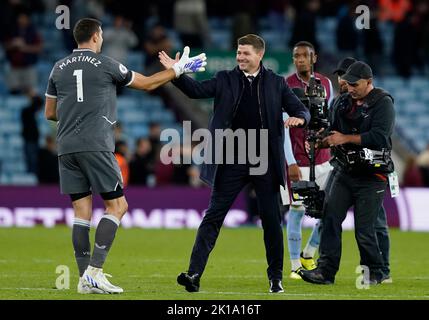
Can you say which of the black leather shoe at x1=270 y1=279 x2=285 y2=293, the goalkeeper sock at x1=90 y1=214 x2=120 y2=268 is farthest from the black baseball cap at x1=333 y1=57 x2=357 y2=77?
the goalkeeper sock at x1=90 y1=214 x2=120 y2=268

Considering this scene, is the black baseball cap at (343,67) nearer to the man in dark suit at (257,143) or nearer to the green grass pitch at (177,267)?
the man in dark suit at (257,143)

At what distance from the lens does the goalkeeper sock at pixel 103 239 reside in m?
11.7

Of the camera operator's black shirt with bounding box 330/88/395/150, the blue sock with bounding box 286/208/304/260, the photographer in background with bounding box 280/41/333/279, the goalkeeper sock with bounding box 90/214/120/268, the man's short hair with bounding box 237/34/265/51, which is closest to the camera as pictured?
the goalkeeper sock with bounding box 90/214/120/268

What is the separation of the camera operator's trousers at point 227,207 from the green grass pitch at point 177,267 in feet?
1.10

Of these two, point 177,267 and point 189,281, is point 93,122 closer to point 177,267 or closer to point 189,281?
point 189,281

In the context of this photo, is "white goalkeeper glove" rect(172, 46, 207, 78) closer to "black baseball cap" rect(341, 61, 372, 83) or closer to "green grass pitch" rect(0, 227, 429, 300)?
"black baseball cap" rect(341, 61, 372, 83)

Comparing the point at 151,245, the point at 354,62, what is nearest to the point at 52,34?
the point at 151,245

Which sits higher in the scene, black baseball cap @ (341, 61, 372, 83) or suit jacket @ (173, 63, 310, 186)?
black baseball cap @ (341, 61, 372, 83)

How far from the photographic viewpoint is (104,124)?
11.9 m

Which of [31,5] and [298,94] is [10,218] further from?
Answer: [298,94]

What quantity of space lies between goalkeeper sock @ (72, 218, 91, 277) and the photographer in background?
9.37 feet

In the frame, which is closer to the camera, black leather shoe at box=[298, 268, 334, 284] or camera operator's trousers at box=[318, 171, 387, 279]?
camera operator's trousers at box=[318, 171, 387, 279]

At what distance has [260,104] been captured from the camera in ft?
39.5

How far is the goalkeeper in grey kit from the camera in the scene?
11.8 meters
